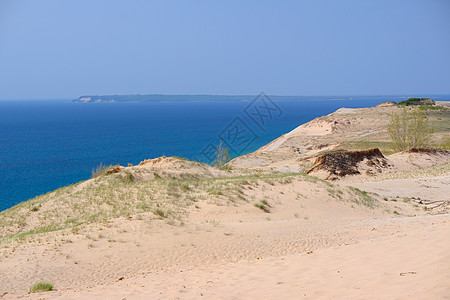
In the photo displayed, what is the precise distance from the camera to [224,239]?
14016 millimetres

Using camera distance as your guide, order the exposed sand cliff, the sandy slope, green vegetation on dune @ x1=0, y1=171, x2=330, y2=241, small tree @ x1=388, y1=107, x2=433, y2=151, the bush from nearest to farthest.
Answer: the sandy slope
the exposed sand cliff
the bush
green vegetation on dune @ x1=0, y1=171, x2=330, y2=241
small tree @ x1=388, y1=107, x2=433, y2=151

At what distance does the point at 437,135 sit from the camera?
195 ft

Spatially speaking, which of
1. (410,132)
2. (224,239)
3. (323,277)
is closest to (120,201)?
(224,239)

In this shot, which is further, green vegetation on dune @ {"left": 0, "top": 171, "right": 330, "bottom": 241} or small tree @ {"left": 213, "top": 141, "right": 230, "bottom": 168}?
small tree @ {"left": 213, "top": 141, "right": 230, "bottom": 168}

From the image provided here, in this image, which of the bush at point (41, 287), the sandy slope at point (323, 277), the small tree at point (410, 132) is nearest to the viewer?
the sandy slope at point (323, 277)

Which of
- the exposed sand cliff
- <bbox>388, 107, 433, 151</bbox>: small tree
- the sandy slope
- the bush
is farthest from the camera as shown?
<bbox>388, 107, 433, 151</bbox>: small tree

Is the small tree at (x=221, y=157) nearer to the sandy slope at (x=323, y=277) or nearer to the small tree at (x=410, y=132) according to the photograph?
the small tree at (x=410, y=132)

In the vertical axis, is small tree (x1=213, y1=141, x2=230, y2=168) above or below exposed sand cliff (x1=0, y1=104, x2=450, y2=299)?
below

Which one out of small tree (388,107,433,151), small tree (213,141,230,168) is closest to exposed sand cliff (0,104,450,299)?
small tree (213,141,230,168)

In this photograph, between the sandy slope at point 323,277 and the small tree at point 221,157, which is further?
the small tree at point 221,157

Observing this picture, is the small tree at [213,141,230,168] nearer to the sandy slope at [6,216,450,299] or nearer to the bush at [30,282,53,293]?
the sandy slope at [6,216,450,299]

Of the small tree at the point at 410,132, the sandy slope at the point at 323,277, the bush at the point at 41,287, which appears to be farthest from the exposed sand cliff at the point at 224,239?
the small tree at the point at 410,132

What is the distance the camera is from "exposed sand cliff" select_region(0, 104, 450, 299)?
8.52 meters

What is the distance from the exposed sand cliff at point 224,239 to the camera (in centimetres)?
852
